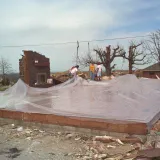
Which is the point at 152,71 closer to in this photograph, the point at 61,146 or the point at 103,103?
the point at 103,103

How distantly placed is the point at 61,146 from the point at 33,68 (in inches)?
553

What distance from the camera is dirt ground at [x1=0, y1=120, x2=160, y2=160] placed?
361 centimetres

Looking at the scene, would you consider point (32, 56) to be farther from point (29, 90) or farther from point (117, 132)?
point (117, 132)

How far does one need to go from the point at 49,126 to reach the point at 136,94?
256 centimetres

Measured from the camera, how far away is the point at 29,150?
13.0ft

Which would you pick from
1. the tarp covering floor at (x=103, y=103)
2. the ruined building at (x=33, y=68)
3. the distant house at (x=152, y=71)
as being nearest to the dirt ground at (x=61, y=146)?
the tarp covering floor at (x=103, y=103)

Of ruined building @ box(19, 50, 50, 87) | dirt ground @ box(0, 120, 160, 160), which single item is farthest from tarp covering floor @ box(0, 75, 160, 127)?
ruined building @ box(19, 50, 50, 87)

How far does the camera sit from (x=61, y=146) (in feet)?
13.5

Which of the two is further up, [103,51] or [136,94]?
[103,51]

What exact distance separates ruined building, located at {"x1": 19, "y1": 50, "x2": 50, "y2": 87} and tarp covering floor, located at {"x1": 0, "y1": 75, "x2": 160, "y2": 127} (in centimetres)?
888

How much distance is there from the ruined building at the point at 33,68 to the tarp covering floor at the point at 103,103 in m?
8.88

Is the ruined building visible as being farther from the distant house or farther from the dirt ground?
the distant house

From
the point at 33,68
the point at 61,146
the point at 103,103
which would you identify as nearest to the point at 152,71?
the point at 33,68

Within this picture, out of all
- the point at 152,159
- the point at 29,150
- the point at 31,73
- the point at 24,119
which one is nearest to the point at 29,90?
the point at 24,119
